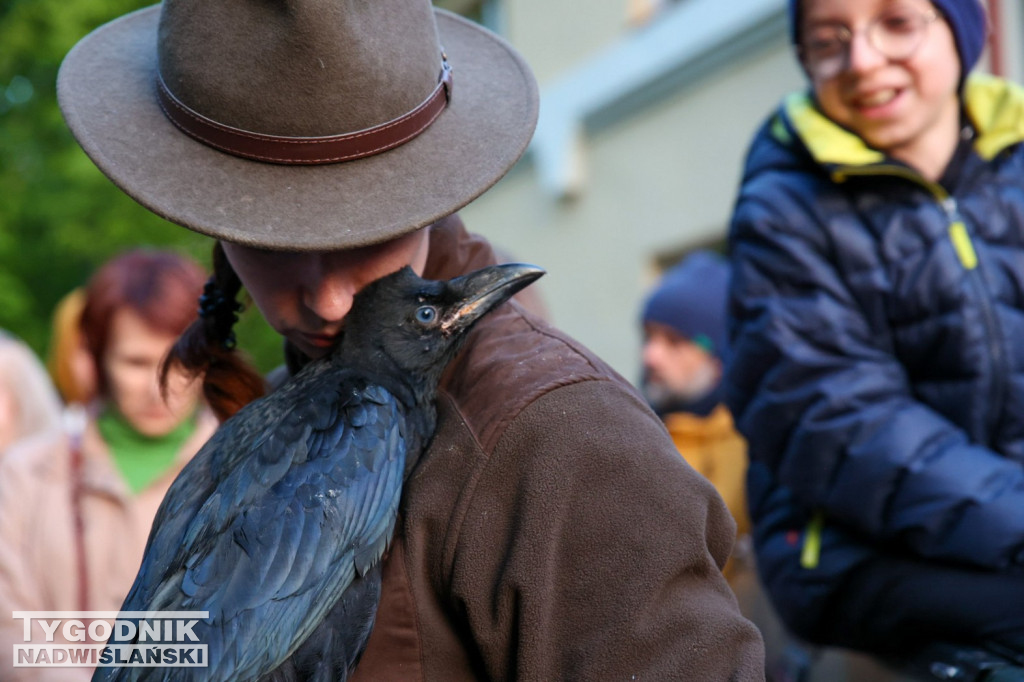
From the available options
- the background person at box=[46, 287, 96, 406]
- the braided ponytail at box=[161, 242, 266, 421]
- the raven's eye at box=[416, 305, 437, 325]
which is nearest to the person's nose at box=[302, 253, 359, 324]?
the raven's eye at box=[416, 305, 437, 325]

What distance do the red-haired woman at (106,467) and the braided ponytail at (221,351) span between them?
1288mm

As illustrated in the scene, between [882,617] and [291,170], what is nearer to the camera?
[291,170]

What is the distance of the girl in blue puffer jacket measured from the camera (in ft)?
8.02

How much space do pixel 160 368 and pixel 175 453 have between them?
1888mm

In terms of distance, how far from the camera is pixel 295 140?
5.24ft

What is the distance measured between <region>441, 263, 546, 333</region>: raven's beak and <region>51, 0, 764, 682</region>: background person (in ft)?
0.23

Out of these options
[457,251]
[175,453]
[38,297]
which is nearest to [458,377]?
[457,251]

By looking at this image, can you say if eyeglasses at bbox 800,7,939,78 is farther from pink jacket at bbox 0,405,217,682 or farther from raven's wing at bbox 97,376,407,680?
pink jacket at bbox 0,405,217,682

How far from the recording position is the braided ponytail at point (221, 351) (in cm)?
209

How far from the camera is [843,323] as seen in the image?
2.65 meters

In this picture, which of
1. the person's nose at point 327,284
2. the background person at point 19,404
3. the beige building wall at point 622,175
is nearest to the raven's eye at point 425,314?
the person's nose at point 327,284

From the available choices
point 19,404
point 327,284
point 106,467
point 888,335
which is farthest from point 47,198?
point 327,284

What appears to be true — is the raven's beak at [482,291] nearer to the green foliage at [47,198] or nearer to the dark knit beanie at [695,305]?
the dark knit beanie at [695,305]

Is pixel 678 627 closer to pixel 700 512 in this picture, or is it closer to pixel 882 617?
pixel 700 512
